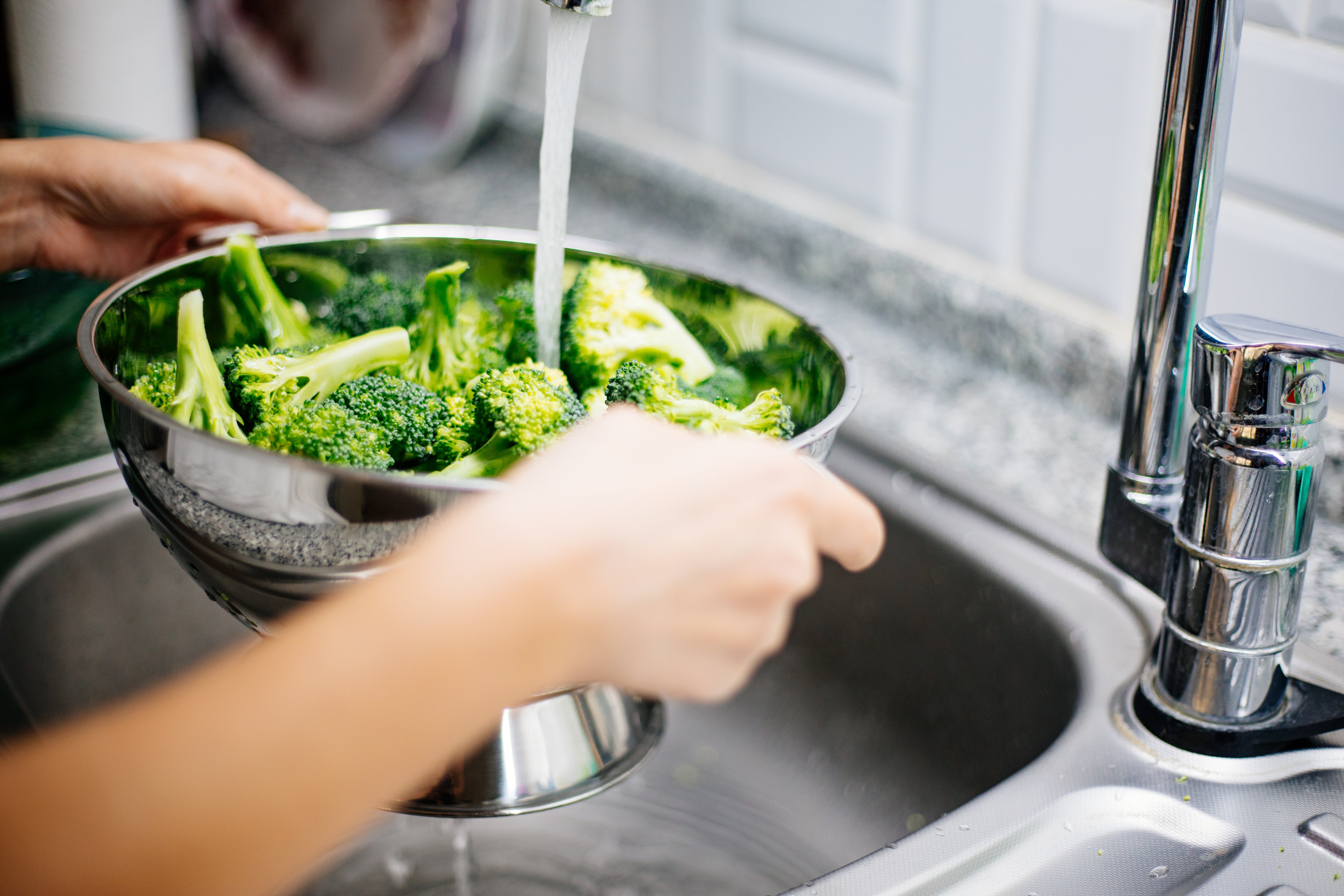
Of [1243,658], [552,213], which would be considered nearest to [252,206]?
[552,213]

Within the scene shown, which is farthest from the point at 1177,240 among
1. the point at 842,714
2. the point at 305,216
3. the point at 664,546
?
the point at 305,216

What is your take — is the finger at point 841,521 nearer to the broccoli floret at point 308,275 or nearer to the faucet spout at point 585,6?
the faucet spout at point 585,6

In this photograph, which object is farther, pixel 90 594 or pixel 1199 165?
pixel 90 594

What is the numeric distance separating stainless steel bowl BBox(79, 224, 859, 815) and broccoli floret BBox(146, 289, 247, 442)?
0.12ft

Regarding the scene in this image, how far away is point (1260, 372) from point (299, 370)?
1.73 ft

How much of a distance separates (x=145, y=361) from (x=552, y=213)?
280 millimetres

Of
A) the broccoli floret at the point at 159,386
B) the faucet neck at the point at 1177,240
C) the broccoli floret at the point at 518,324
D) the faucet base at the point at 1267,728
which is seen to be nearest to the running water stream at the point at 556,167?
the broccoli floret at the point at 518,324

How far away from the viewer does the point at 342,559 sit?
52cm

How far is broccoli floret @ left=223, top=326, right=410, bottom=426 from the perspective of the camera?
2.10 feet

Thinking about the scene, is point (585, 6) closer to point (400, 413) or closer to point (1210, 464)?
point (400, 413)

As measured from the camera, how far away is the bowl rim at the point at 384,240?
479 mm

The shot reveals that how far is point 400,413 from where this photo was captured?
61 cm

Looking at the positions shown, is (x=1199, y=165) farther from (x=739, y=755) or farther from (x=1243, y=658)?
(x=739, y=755)

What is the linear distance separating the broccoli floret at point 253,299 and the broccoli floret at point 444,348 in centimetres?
9
